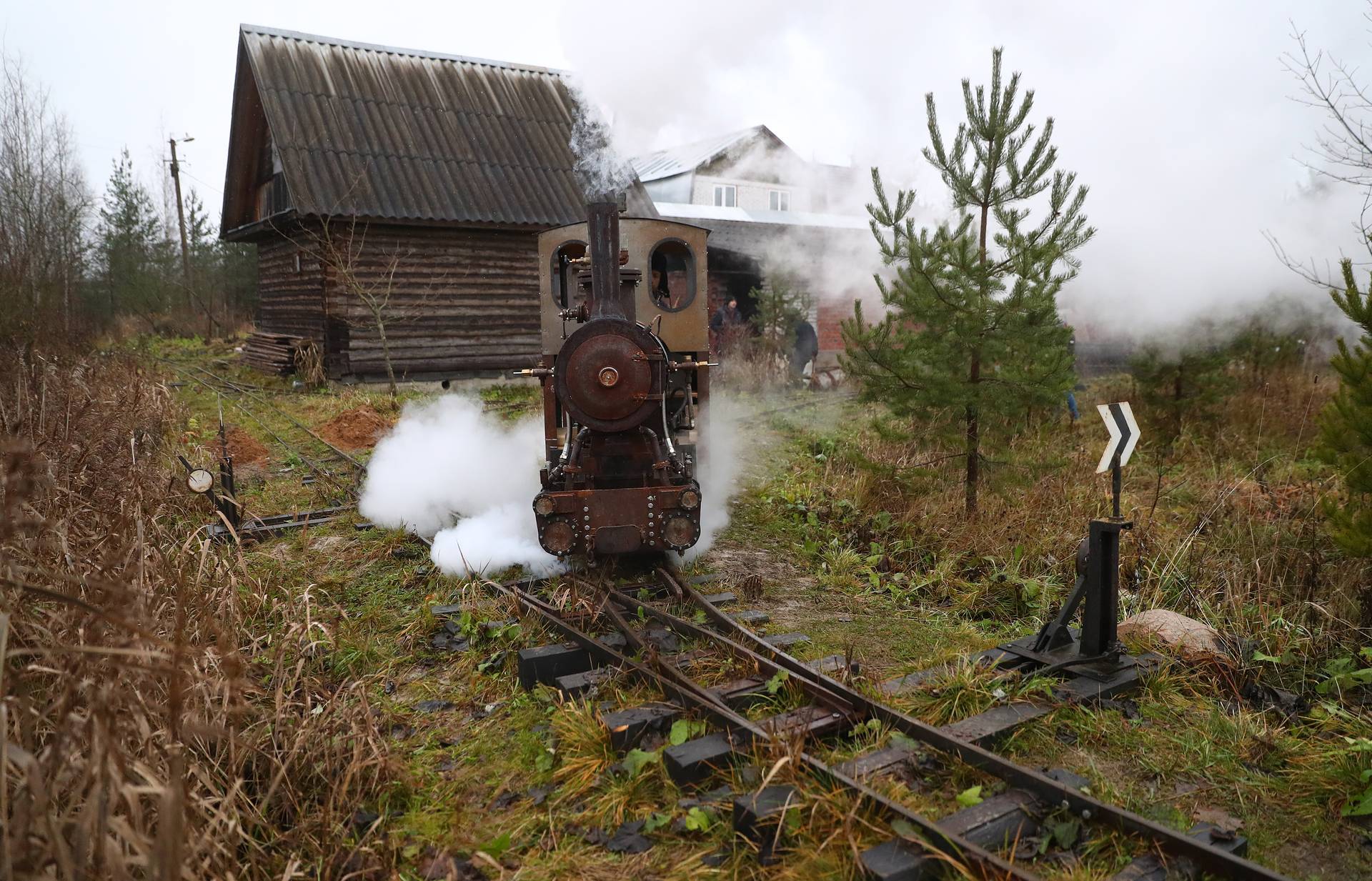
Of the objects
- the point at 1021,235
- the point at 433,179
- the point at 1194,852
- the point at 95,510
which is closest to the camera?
the point at 1194,852

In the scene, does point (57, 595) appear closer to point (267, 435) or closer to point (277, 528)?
point (277, 528)

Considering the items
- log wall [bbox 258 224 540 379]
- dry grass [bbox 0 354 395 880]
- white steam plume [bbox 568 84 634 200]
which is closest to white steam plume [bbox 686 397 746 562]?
white steam plume [bbox 568 84 634 200]

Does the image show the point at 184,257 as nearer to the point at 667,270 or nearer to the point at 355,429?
the point at 355,429

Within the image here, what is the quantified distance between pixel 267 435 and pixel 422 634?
24.7ft

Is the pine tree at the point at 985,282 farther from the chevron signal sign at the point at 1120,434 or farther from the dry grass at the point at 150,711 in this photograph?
the dry grass at the point at 150,711

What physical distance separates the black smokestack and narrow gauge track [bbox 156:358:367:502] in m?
3.89

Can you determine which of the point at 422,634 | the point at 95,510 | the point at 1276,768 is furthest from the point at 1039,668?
the point at 95,510

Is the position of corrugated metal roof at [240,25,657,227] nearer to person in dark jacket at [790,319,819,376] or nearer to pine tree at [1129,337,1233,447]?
person in dark jacket at [790,319,819,376]

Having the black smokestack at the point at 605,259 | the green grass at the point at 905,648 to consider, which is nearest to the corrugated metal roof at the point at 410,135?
the green grass at the point at 905,648

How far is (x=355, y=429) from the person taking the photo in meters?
11.5

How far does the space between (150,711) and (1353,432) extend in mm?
5628

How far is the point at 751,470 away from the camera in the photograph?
31.3 ft

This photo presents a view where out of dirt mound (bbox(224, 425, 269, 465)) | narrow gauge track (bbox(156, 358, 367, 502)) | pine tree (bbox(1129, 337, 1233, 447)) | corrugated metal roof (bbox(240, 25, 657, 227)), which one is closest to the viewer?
narrow gauge track (bbox(156, 358, 367, 502))

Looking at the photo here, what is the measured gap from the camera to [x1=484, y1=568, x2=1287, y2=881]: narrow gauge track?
280 cm
